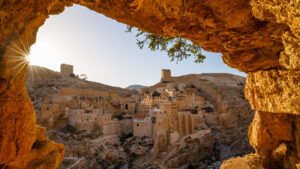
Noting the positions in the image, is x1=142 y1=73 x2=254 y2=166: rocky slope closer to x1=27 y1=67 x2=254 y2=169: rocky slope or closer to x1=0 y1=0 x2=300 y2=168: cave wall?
x1=27 y1=67 x2=254 y2=169: rocky slope

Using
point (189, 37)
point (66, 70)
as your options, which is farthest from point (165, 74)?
point (189, 37)

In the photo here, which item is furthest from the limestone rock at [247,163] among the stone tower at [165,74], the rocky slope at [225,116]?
the stone tower at [165,74]

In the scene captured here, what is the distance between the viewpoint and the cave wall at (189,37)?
2.38 m

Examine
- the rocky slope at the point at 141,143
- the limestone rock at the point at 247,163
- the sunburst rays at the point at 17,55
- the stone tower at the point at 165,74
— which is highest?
the stone tower at the point at 165,74

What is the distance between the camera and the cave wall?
238 centimetres

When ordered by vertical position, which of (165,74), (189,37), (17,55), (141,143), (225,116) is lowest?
(141,143)

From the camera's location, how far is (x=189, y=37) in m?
4.31

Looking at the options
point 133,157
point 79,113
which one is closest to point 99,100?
point 79,113

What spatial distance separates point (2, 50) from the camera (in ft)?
7.82

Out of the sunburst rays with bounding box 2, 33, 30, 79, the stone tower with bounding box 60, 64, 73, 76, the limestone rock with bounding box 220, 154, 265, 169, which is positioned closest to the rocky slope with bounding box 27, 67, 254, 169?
the stone tower with bounding box 60, 64, 73, 76

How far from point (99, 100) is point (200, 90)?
31.2 metres

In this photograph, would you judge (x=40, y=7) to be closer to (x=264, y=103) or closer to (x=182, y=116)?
(x=264, y=103)

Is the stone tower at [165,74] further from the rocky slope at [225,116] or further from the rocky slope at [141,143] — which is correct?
the rocky slope at [141,143]

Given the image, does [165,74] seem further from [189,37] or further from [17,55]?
[17,55]
